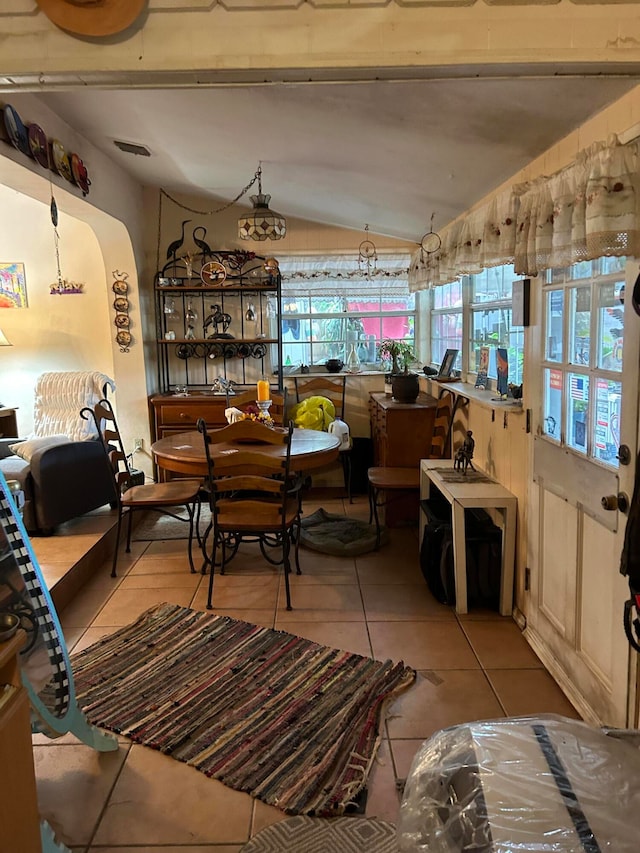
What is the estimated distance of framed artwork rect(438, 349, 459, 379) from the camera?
4586 millimetres

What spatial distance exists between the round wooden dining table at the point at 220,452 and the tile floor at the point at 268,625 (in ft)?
2.22

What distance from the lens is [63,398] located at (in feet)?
15.5

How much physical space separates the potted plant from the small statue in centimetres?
101

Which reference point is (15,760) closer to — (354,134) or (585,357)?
(585,357)

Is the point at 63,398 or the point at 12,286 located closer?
the point at 63,398

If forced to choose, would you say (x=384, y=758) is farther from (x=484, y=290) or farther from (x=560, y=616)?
(x=484, y=290)

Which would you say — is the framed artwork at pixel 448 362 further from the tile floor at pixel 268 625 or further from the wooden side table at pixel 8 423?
the wooden side table at pixel 8 423

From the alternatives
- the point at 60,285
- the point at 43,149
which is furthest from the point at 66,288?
the point at 43,149

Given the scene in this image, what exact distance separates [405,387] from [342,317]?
57.4 inches

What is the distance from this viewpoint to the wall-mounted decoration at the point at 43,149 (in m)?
3.00

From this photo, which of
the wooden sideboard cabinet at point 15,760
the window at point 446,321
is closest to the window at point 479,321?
the window at point 446,321

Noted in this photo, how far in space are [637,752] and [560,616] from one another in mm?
1275

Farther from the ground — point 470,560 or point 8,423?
point 8,423

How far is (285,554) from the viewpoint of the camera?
3.29m
